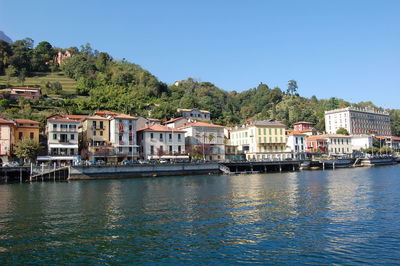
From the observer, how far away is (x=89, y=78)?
465 feet

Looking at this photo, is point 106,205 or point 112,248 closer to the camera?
point 112,248

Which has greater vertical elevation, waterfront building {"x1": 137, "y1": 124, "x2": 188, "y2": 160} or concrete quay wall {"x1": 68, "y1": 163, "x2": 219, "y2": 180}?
waterfront building {"x1": 137, "y1": 124, "x2": 188, "y2": 160}

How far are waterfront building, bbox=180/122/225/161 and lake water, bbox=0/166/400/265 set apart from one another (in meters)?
52.3

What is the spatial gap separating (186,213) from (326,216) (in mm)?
10094

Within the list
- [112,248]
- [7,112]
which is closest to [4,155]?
[7,112]

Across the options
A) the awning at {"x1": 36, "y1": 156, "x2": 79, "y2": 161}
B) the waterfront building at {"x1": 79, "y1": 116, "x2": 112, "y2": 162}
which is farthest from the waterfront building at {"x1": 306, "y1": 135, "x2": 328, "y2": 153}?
the awning at {"x1": 36, "y1": 156, "x2": 79, "y2": 161}

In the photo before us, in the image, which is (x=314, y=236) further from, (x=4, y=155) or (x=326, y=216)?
(x=4, y=155)

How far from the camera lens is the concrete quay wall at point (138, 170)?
63.3m

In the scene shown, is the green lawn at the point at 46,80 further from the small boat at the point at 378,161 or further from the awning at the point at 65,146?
the small boat at the point at 378,161

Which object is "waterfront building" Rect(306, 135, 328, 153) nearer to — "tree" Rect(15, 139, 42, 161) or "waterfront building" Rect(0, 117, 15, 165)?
"tree" Rect(15, 139, 42, 161)

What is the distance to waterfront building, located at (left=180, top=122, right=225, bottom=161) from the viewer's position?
87.3m

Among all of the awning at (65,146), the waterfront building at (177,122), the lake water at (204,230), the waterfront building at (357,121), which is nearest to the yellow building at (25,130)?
the awning at (65,146)

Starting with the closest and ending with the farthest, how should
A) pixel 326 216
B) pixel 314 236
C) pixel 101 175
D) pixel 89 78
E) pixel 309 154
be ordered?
pixel 314 236
pixel 326 216
pixel 101 175
pixel 309 154
pixel 89 78

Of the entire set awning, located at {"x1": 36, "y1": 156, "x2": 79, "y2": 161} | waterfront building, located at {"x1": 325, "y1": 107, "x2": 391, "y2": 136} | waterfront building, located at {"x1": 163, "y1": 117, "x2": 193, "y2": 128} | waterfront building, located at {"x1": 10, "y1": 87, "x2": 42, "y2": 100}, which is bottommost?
awning, located at {"x1": 36, "y1": 156, "x2": 79, "y2": 161}
